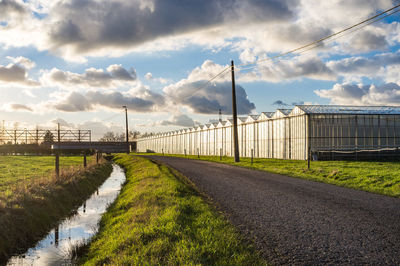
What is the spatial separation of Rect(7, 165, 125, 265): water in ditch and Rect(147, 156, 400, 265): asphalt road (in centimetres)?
389

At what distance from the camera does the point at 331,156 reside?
27172 millimetres

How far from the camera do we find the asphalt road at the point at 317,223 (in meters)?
4.84

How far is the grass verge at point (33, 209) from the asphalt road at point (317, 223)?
5.23 metres

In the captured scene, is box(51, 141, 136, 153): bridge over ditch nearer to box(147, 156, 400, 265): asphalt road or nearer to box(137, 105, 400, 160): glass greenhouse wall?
box(137, 105, 400, 160): glass greenhouse wall

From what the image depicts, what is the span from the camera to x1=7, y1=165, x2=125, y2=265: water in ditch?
673 centimetres

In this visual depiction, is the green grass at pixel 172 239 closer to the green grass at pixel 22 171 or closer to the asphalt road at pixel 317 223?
the asphalt road at pixel 317 223

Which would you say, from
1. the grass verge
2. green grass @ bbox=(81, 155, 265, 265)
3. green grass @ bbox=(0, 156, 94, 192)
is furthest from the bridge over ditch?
green grass @ bbox=(81, 155, 265, 265)

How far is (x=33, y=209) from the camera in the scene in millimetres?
9305

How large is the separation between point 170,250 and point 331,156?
83.0ft

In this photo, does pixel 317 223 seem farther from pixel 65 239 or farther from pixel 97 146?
pixel 97 146

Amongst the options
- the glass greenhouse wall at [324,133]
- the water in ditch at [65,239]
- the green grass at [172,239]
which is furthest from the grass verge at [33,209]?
the glass greenhouse wall at [324,133]

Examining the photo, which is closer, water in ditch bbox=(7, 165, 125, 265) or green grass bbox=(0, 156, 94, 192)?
water in ditch bbox=(7, 165, 125, 265)

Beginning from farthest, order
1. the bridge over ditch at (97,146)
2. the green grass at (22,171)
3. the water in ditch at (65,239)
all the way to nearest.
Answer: the bridge over ditch at (97,146)
the green grass at (22,171)
the water in ditch at (65,239)

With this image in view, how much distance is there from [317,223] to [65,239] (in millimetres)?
6453
